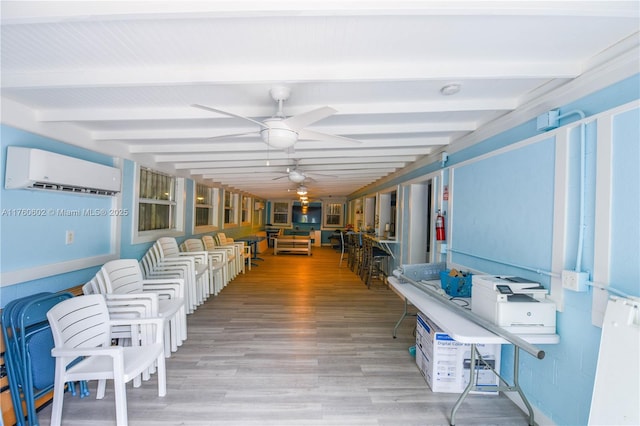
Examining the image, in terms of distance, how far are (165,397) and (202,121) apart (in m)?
2.35

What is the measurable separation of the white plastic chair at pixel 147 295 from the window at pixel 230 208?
456cm

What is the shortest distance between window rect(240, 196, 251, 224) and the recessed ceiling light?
7795mm

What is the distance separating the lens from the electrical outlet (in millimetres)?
1536

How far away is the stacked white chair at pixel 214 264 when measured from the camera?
170 inches

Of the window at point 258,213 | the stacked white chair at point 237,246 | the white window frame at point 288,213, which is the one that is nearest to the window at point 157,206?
the stacked white chair at point 237,246

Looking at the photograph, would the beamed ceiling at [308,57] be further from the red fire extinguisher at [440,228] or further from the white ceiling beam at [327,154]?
the red fire extinguisher at [440,228]

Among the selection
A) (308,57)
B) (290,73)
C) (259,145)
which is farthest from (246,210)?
(308,57)

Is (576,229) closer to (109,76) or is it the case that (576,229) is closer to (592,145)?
(592,145)

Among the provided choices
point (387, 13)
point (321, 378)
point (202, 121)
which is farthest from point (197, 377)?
point (387, 13)

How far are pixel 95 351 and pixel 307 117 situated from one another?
1975mm

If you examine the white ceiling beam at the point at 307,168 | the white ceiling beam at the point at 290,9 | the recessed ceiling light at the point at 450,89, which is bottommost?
the white ceiling beam at the point at 307,168

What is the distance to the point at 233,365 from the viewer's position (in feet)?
7.93

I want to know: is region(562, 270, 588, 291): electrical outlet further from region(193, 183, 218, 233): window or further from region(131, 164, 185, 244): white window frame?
region(193, 183, 218, 233): window

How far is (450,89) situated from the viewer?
6.07 feet
